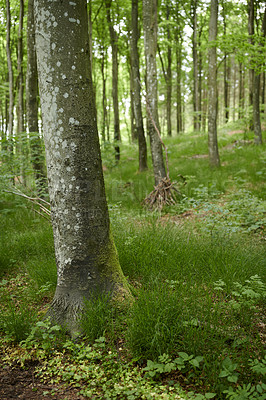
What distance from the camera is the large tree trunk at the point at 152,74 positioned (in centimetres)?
774

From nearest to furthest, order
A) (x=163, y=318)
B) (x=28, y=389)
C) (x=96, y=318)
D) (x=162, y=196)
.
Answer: (x=28, y=389) → (x=163, y=318) → (x=96, y=318) → (x=162, y=196)

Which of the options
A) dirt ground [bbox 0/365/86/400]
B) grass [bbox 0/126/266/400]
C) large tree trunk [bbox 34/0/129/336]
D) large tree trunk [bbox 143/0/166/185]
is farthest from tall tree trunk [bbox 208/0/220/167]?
dirt ground [bbox 0/365/86/400]

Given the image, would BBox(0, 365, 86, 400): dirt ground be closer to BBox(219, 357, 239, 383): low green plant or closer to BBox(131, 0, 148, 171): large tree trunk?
BBox(219, 357, 239, 383): low green plant

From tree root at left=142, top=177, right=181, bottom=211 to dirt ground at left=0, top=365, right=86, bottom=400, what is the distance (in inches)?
217

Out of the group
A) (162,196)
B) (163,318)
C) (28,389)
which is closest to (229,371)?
(163,318)

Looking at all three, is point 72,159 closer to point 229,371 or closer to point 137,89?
point 229,371

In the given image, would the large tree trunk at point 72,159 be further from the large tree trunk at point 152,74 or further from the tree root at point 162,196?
the large tree trunk at point 152,74

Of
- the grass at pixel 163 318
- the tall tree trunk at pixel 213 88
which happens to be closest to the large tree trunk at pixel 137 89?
the tall tree trunk at pixel 213 88

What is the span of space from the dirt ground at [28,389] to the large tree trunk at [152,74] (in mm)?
6445

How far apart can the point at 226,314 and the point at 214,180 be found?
21.7 ft

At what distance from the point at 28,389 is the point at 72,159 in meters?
2.03

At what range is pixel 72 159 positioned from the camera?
Result: 8.97 ft

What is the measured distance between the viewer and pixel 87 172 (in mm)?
2795

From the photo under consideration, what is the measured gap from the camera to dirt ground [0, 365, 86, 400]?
82.0 inches
